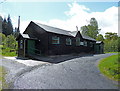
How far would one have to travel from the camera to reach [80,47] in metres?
20.4

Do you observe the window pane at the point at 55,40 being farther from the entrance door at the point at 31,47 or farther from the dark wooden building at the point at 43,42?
the entrance door at the point at 31,47

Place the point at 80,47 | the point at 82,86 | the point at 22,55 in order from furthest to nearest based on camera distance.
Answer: the point at 80,47, the point at 22,55, the point at 82,86

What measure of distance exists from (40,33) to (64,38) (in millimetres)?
4333

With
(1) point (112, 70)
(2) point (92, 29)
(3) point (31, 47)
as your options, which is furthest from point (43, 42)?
(2) point (92, 29)

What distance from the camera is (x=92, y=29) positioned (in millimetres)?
46625

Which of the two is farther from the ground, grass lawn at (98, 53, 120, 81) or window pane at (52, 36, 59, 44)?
window pane at (52, 36, 59, 44)

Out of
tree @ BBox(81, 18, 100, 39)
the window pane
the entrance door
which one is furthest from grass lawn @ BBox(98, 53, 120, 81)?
tree @ BBox(81, 18, 100, 39)

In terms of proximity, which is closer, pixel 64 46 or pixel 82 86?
pixel 82 86

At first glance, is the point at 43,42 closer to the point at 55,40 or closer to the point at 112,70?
the point at 55,40

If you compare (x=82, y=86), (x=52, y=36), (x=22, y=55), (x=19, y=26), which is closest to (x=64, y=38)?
(x=52, y=36)

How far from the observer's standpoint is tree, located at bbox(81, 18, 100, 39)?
153 ft

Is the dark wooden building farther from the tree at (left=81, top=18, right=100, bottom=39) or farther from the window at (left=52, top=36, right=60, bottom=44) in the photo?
the tree at (left=81, top=18, right=100, bottom=39)

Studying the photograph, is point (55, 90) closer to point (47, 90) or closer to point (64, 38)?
point (47, 90)

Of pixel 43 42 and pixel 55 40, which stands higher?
pixel 55 40
